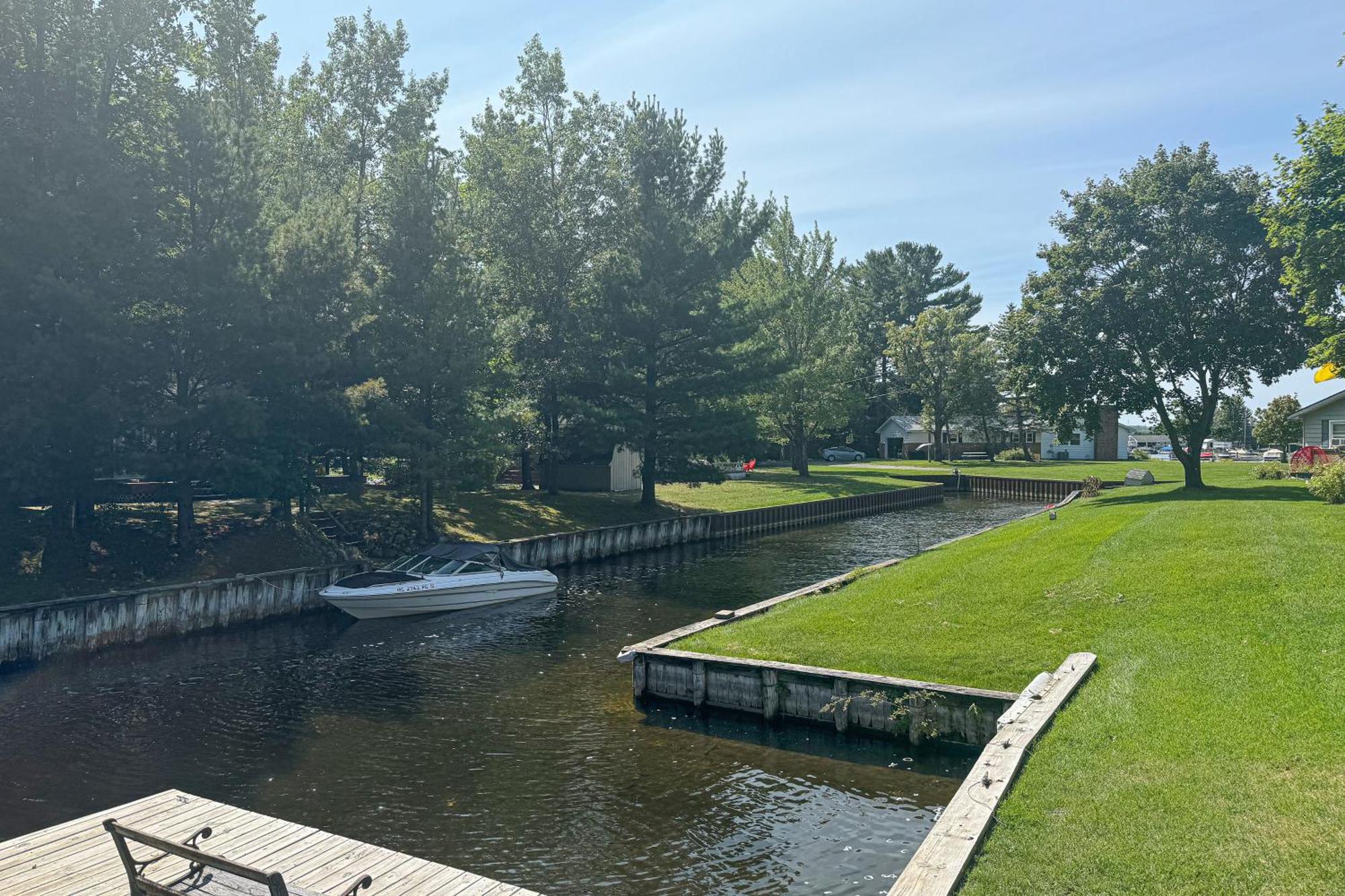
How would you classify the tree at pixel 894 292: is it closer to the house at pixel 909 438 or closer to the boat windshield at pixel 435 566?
the house at pixel 909 438

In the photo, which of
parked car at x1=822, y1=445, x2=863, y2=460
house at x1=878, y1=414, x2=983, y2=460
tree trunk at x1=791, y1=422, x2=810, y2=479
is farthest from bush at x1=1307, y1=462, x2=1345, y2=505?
house at x1=878, y1=414, x2=983, y2=460

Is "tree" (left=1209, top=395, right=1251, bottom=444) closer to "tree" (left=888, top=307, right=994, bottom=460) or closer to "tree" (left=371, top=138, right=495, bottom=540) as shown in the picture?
"tree" (left=888, top=307, right=994, bottom=460)

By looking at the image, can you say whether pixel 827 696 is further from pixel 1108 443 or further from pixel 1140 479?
pixel 1108 443

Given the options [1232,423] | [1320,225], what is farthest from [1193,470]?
[1232,423]

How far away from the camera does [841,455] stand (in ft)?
324

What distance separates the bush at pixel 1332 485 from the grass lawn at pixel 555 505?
1023 inches

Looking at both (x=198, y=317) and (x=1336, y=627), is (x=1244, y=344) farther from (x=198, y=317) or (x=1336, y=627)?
(x=198, y=317)

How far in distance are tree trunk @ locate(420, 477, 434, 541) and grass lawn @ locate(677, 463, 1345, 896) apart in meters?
17.3

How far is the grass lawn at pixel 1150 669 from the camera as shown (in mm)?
8039

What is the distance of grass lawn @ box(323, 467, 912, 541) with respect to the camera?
36.6 metres

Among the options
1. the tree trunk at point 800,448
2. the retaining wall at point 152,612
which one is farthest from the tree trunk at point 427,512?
the tree trunk at point 800,448

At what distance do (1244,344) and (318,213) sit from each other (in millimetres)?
38594

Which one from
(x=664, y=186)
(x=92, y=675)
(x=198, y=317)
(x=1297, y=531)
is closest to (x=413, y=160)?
(x=198, y=317)

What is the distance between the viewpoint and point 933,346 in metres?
89.5
